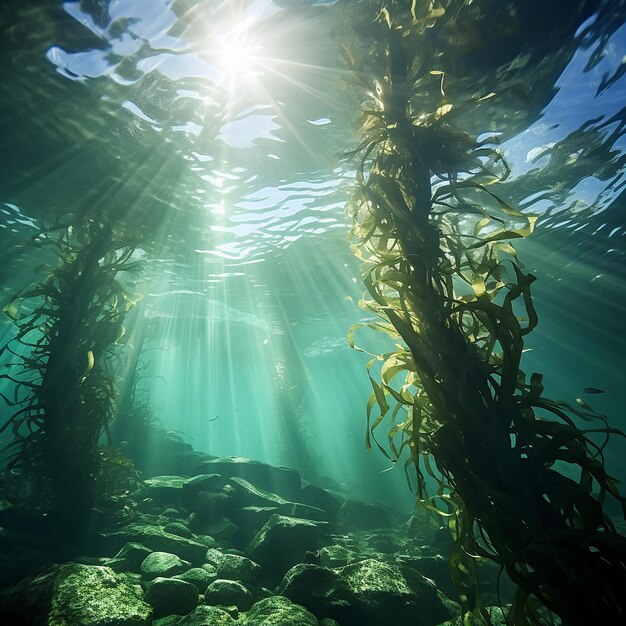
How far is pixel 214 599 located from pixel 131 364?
15430 mm

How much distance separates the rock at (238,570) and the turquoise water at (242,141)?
3.30m

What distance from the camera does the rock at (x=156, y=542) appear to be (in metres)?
6.61

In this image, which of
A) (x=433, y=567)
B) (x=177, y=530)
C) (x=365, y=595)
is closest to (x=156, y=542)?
(x=177, y=530)

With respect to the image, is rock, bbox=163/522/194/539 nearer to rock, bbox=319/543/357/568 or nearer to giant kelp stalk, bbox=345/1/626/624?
rock, bbox=319/543/357/568

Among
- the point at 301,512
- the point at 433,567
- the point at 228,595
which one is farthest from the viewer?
the point at 301,512

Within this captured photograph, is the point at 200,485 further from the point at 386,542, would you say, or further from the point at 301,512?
the point at 386,542

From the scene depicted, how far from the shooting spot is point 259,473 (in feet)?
48.2

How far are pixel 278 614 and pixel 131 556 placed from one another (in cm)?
322

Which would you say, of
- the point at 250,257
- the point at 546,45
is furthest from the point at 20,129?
the point at 546,45

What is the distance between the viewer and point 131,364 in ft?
58.9

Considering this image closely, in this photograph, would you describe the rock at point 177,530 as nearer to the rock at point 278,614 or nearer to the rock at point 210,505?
the rock at point 210,505

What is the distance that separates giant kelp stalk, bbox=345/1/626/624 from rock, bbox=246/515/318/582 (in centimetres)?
523

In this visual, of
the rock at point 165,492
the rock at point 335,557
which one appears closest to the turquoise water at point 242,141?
the rock at point 335,557

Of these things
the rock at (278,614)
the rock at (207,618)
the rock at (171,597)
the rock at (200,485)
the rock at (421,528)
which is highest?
the rock at (200,485)
